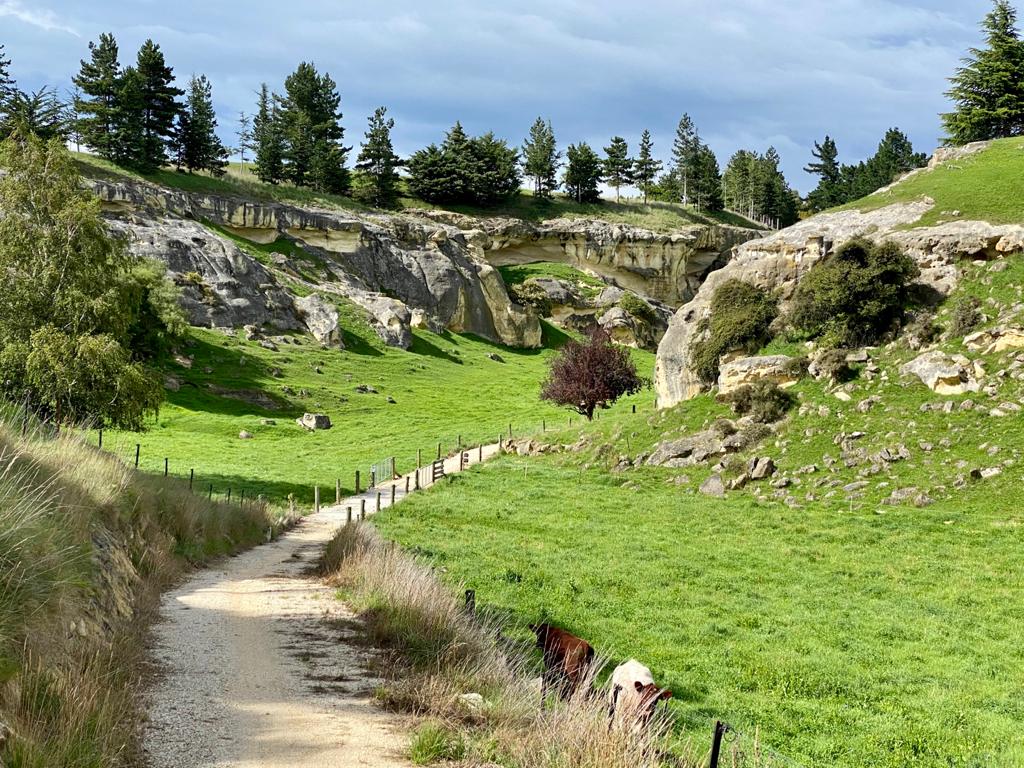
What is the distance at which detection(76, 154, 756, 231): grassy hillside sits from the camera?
8181 centimetres

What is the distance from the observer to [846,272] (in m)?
33.4

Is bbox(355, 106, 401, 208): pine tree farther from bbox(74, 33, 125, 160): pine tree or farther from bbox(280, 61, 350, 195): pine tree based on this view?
bbox(74, 33, 125, 160): pine tree

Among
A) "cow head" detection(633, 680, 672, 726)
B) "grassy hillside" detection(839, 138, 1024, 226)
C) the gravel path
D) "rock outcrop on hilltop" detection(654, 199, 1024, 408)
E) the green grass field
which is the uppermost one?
"grassy hillside" detection(839, 138, 1024, 226)

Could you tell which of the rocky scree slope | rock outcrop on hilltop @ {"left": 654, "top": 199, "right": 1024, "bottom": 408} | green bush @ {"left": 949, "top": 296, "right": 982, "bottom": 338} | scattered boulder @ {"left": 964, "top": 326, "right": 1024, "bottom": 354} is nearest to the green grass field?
scattered boulder @ {"left": 964, "top": 326, "right": 1024, "bottom": 354}

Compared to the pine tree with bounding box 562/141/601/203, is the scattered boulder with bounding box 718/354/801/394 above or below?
below

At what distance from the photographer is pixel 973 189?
125 feet

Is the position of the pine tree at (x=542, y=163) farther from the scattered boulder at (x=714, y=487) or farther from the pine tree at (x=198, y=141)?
the scattered boulder at (x=714, y=487)

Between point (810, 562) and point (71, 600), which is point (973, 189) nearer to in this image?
point (810, 562)

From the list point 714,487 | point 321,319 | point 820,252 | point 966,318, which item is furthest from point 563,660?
Answer: point 321,319

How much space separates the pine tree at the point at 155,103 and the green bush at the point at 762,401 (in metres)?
74.9

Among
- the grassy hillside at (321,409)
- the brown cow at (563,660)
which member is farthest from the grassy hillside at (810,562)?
the grassy hillside at (321,409)

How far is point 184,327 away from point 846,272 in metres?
44.1

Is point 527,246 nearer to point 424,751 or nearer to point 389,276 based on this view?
point 389,276

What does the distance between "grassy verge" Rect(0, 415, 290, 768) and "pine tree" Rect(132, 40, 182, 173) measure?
265 ft
